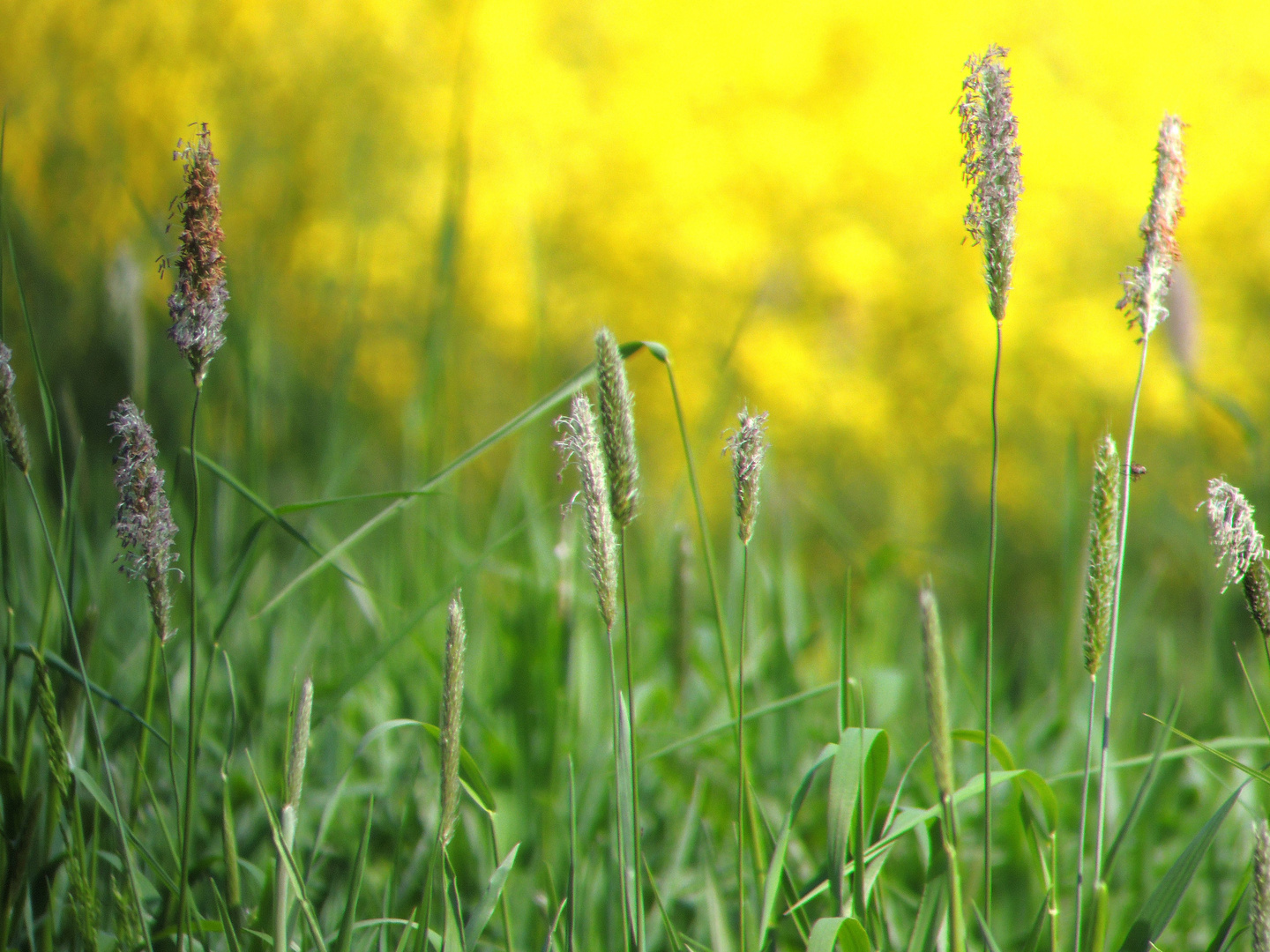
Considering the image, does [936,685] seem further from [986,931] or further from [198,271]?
[198,271]

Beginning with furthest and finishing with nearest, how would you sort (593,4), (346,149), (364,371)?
1. (593,4)
2. (364,371)
3. (346,149)

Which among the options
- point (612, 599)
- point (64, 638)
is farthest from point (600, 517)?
point (64, 638)

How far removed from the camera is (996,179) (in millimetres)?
449

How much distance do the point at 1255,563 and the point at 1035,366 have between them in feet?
8.91

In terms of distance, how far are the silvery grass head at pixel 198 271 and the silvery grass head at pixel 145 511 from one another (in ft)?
0.17

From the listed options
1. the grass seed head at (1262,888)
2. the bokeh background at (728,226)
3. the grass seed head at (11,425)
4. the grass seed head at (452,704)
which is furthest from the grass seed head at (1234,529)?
the bokeh background at (728,226)

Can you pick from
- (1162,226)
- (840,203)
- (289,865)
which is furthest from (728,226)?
(289,865)

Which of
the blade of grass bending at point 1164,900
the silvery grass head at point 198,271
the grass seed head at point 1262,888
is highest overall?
the silvery grass head at point 198,271

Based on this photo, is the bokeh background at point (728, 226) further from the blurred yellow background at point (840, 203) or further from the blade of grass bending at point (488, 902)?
the blade of grass bending at point (488, 902)

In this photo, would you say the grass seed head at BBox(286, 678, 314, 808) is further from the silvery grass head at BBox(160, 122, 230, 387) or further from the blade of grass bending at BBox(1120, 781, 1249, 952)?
the blade of grass bending at BBox(1120, 781, 1249, 952)

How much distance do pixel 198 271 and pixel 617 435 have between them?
188 millimetres

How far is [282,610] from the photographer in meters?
1.12

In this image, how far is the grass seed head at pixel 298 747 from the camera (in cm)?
45

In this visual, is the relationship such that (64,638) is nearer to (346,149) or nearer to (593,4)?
(346,149)
